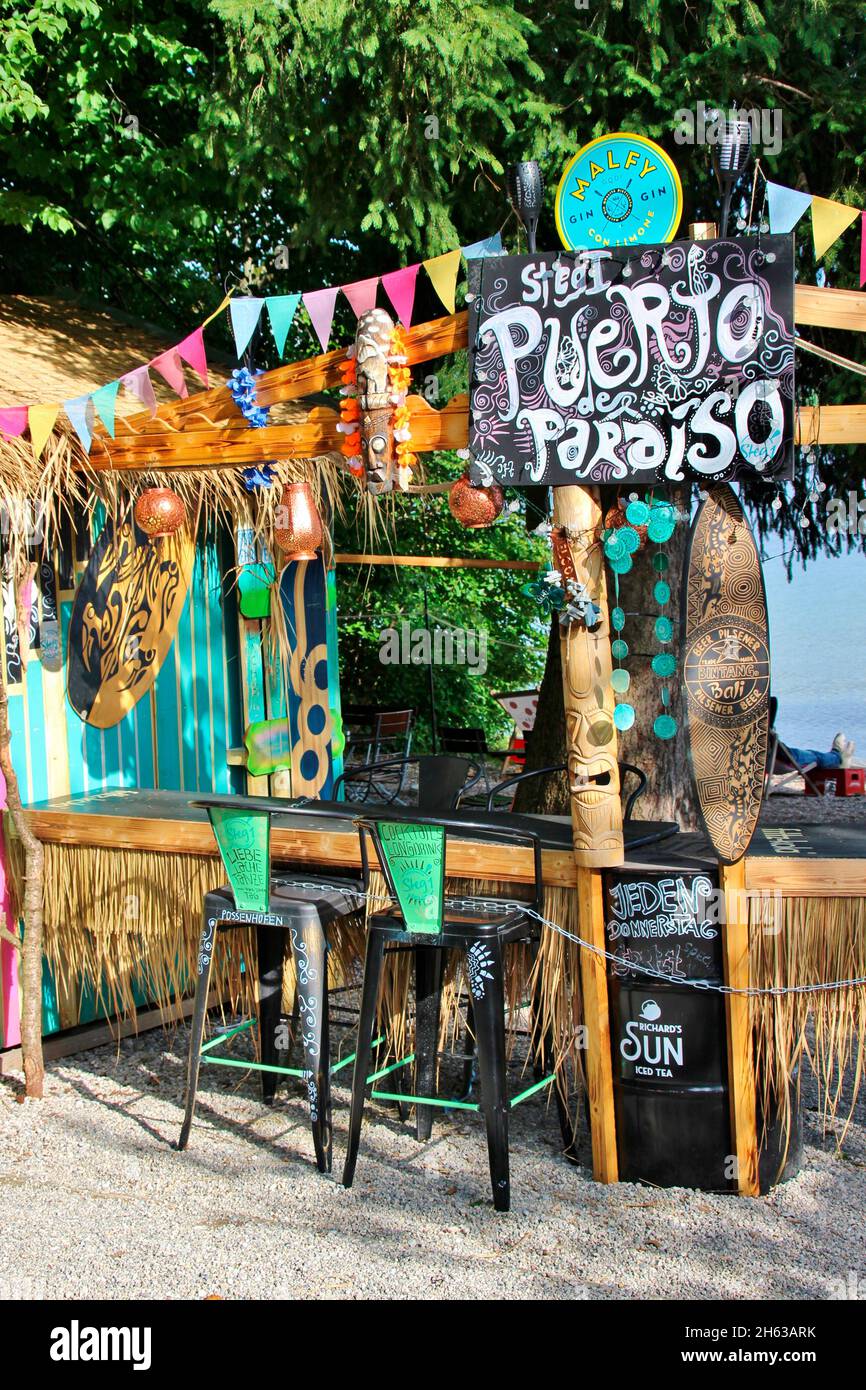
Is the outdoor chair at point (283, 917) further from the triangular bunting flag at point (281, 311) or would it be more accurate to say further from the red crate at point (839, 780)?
the red crate at point (839, 780)

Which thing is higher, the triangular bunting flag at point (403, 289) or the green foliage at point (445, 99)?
the green foliage at point (445, 99)

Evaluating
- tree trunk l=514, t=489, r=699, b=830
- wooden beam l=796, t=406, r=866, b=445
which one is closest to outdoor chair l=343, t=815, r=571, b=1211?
wooden beam l=796, t=406, r=866, b=445

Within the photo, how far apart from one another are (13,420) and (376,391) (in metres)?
1.62

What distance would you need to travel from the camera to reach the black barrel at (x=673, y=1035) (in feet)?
12.8

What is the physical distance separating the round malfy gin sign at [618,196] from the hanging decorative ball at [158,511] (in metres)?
1.90

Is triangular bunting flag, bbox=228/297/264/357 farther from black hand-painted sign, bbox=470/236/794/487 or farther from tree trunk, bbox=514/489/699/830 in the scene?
tree trunk, bbox=514/489/699/830

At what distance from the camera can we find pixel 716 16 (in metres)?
6.68

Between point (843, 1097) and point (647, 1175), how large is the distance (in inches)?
48.2

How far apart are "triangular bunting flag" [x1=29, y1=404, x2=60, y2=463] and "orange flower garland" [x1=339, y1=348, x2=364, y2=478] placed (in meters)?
1.22

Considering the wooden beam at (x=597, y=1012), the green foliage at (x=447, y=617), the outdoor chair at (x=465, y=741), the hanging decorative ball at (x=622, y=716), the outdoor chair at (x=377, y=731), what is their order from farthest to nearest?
the green foliage at (x=447, y=617) → the outdoor chair at (x=465, y=741) → the outdoor chair at (x=377, y=731) → the wooden beam at (x=597, y=1012) → the hanging decorative ball at (x=622, y=716)

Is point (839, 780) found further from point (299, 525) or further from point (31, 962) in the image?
point (31, 962)

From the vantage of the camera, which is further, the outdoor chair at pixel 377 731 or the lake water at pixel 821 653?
the lake water at pixel 821 653

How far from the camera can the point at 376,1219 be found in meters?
3.91

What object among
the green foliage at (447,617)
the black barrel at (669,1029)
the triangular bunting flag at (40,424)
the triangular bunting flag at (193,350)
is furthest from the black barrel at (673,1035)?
the green foliage at (447,617)
